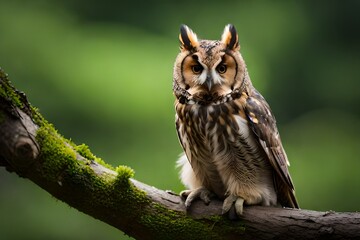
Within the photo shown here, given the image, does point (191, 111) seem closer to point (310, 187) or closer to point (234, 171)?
point (234, 171)

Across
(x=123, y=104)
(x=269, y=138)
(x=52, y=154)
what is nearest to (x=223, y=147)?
(x=269, y=138)

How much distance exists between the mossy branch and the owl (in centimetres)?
15

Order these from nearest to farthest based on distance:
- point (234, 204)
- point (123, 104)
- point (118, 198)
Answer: point (118, 198) → point (234, 204) → point (123, 104)

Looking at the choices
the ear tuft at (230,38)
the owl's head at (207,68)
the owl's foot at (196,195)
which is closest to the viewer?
the owl's foot at (196,195)

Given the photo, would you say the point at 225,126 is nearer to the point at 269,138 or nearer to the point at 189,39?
the point at 269,138

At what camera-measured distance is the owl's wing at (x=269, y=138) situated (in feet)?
14.3

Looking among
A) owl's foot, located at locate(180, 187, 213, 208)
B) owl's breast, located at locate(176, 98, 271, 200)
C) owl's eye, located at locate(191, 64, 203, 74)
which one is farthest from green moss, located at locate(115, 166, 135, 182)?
owl's eye, located at locate(191, 64, 203, 74)

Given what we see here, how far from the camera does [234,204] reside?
4207mm

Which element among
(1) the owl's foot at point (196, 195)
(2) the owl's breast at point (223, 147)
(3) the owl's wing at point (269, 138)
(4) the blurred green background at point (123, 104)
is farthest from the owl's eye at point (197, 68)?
(4) the blurred green background at point (123, 104)

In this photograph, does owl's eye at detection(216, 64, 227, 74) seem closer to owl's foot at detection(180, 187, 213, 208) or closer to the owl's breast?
the owl's breast

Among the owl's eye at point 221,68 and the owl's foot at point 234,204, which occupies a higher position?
the owl's eye at point 221,68

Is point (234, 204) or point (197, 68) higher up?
point (197, 68)

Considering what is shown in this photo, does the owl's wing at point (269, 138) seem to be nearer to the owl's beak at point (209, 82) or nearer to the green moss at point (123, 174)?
the owl's beak at point (209, 82)

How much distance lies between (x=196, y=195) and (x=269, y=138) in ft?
1.73
